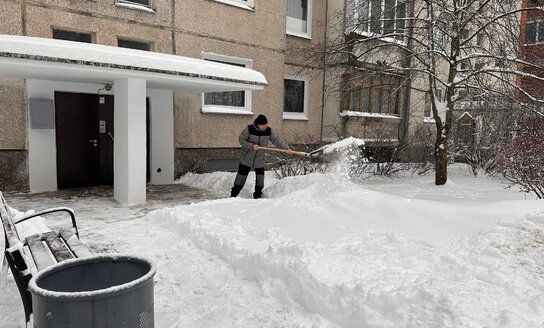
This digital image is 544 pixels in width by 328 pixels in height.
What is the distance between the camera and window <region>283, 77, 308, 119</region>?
13414mm

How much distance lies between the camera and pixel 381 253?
3.93 metres

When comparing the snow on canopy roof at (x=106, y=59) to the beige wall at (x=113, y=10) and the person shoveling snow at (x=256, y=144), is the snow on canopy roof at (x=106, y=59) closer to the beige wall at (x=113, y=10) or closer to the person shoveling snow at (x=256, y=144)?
the person shoveling snow at (x=256, y=144)

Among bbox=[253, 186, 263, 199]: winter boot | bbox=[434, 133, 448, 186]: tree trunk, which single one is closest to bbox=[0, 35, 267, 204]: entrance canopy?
bbox=[253, 186, 263, 199]: winter boot

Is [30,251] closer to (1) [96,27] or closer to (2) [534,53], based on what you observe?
(1) [96,27]

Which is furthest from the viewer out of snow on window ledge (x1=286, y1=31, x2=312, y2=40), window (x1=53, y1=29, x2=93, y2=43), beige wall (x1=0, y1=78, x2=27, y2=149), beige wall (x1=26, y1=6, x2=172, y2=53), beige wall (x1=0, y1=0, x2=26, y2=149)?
snow on window ledge (x1=286, y1=31, x2=312, y2=40)

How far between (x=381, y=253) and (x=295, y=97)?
1027 cm

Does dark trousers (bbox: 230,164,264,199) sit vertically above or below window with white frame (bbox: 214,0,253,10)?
below

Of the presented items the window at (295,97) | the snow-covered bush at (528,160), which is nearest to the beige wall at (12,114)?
the window at (295,97)

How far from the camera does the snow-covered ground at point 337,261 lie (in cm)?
281

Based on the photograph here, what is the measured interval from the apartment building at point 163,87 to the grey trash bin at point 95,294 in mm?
4411

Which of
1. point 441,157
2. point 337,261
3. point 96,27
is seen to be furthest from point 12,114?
point 441,157

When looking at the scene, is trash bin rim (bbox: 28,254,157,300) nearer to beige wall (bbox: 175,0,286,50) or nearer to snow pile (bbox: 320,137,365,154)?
snow pile (bbox: 320,137,365,154)

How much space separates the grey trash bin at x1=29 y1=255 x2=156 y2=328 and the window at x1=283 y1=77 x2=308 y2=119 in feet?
36.9

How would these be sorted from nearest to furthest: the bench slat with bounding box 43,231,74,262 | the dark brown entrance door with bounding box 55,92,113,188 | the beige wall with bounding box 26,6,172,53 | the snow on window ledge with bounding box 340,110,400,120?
the bench slat with bounding box 43,231,74,262
the beige wall with bounding box 26,6,172,53
the dark brown entrance door with bounding box 55,92,113,188
the snow on window ledge with bounding box 340,110,400,120
